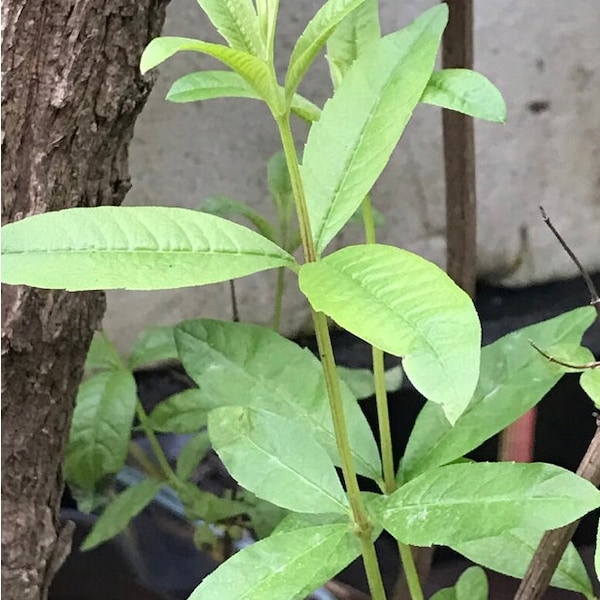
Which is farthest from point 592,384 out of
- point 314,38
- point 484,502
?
point 314,38

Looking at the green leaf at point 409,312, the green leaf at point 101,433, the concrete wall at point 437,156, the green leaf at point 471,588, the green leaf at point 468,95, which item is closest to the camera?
the green leaf at point 409,312

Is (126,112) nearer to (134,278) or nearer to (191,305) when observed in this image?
(134,278)

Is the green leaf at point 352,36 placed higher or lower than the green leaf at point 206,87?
higher

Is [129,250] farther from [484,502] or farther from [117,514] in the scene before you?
[117,514]

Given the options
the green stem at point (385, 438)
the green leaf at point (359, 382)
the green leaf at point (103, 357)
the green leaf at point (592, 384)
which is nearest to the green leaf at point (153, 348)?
the green leaf at point (103, 357)

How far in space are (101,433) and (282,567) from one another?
0.96 feet

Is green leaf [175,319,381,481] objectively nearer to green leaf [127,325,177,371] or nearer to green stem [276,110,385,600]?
green stem [276,110,385,600]

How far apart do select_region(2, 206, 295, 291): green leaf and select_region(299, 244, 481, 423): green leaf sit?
27 millimetres

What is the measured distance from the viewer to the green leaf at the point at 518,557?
375mm

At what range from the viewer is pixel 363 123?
316 mm

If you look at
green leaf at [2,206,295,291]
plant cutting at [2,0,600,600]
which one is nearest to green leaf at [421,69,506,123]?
plant cutting at [2,0,600,600]

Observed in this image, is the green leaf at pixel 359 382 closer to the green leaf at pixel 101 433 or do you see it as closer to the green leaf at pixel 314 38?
the green leaf at pixel 101 433

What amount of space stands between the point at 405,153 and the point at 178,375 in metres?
0.34

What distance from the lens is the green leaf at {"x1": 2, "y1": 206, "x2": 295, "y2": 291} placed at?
0.85 feet
